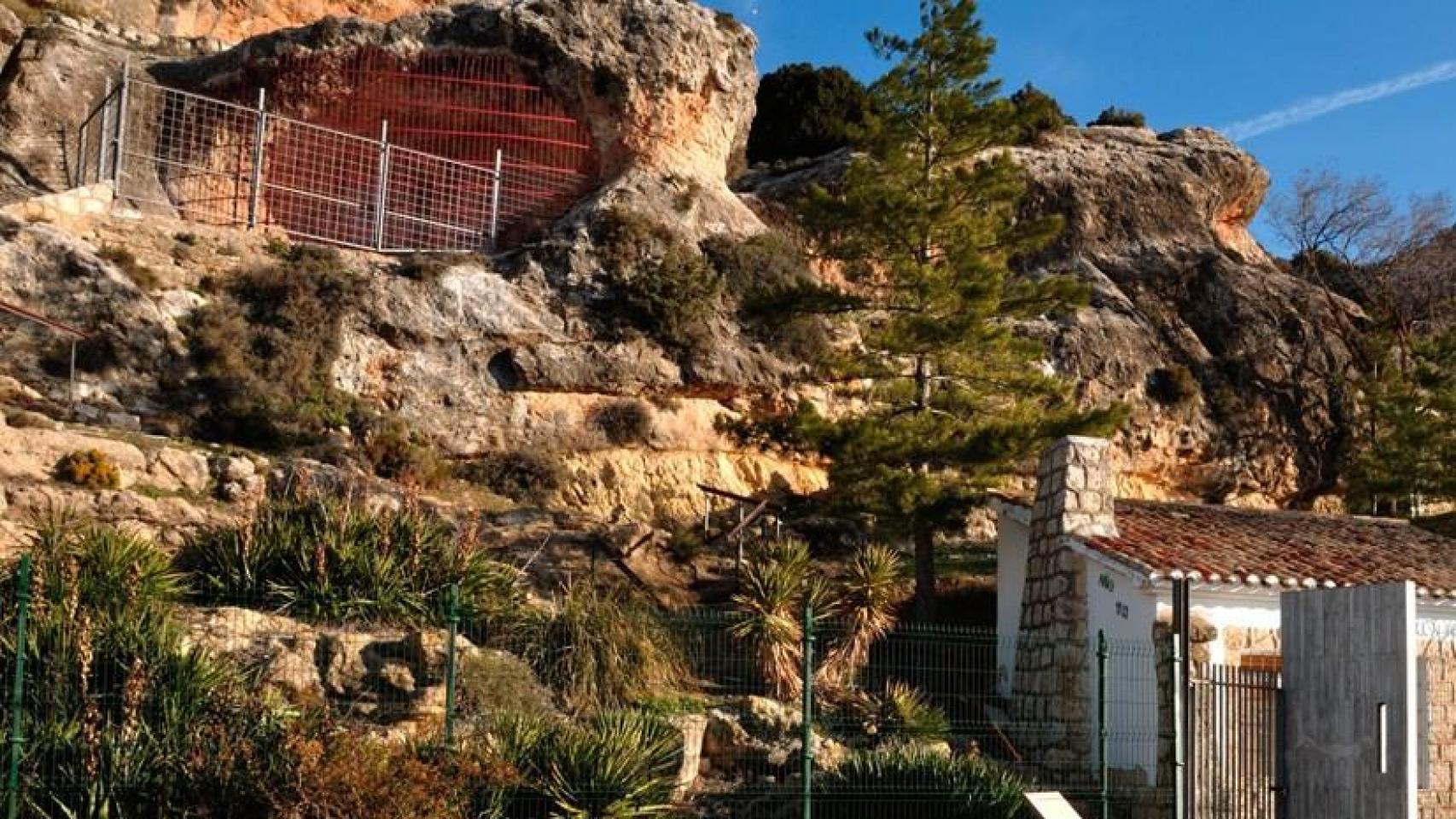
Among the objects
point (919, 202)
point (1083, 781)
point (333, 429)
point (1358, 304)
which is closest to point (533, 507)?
point (333, 429)

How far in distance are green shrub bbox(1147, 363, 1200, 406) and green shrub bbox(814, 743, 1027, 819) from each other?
20.3 metres

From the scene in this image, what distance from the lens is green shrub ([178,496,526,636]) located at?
16172 mm

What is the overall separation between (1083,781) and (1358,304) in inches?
1149

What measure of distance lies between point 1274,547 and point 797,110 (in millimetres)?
29354

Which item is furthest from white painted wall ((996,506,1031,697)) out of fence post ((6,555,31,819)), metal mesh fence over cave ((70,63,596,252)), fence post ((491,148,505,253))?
fence post ((491,148,505,253))

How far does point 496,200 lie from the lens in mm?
31062

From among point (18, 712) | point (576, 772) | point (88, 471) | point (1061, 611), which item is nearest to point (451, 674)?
point (576, 772)

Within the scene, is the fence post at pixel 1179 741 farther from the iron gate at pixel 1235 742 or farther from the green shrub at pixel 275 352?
the green shrub at pixel 275 352

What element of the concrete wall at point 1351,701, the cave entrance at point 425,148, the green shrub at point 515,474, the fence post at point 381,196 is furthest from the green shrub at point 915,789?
the cave entrance at point 425,148

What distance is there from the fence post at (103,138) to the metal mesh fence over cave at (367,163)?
9cm

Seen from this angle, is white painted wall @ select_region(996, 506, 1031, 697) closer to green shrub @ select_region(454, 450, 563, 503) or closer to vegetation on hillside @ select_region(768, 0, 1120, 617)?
vegetation on hillside @ select_region(768, 0, 1120, 617)

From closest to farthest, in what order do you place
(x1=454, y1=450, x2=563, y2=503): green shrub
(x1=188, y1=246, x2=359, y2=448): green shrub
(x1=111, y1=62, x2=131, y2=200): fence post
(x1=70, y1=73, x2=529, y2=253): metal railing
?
(x1=188, y1=246, x2=359, y2=448): green shrub, (x1=454, y1=450, x2=563, y2=503): green shrub, (x1=111, y1=62, x2=131, y2=200): fence post, (x1=70, y1=73, x2=529, y2=253): metal railing

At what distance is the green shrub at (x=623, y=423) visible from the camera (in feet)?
88.7

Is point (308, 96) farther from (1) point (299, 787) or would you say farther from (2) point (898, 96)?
(1) point (299, 787)
